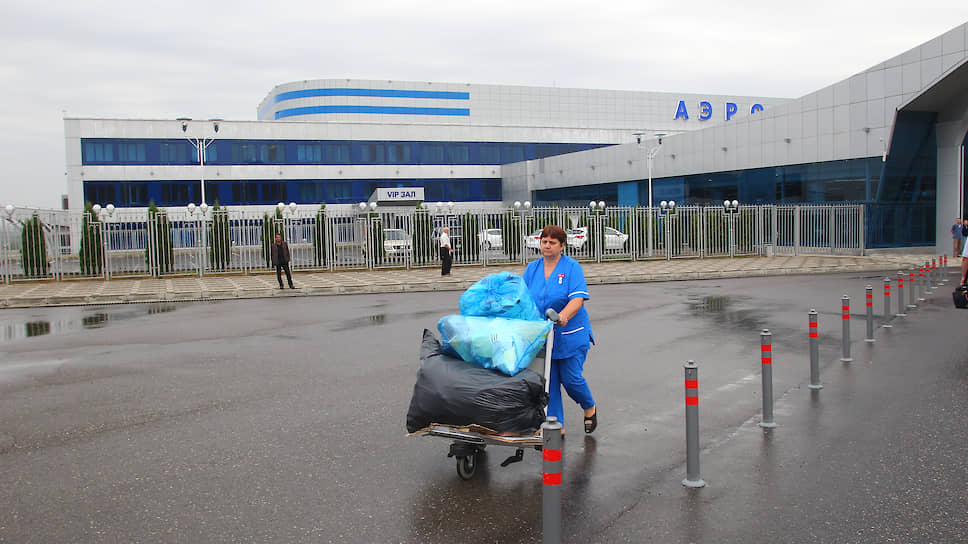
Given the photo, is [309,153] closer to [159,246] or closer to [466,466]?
[159,246]

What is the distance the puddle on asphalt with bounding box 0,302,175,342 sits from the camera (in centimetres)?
1337

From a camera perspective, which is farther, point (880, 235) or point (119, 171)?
point (119, 171)

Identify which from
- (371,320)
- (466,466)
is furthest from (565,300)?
(371,320)

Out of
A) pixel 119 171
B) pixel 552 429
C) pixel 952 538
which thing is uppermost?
pixel 119 171

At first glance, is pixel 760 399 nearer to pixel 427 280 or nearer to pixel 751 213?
pixel 427 280

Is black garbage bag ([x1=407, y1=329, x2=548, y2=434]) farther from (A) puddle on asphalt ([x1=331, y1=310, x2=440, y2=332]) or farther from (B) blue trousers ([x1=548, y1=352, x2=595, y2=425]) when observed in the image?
(A) puddle on asphalt ([x1=331, y1=310, x2=440, y2=332])

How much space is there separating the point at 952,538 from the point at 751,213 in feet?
101

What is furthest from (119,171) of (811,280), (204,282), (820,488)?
(820,488)

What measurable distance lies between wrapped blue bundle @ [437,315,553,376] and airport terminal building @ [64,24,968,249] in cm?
3102

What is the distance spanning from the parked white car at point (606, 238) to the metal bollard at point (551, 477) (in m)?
28.1

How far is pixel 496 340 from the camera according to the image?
503 centimetres

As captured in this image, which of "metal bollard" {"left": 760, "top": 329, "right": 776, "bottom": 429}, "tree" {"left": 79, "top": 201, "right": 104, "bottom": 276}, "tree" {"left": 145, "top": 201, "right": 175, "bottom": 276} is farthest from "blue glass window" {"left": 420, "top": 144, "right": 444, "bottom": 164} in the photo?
"metal bollard" {"left": 760, "top": 329, "right": 776, "bottom": 429}

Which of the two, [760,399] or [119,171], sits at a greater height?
[119,171]

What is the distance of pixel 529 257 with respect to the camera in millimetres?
31141
